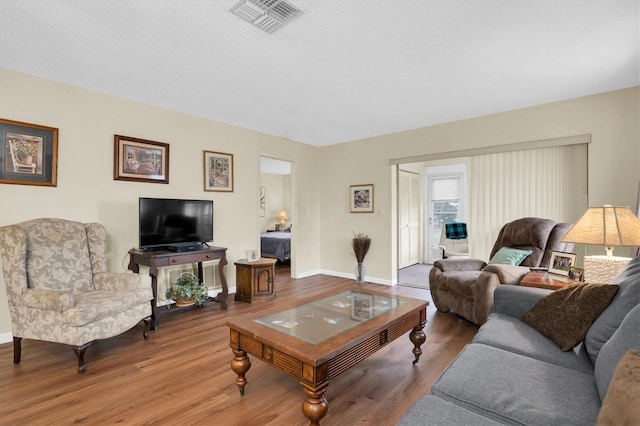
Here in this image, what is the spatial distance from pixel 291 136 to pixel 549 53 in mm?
3534

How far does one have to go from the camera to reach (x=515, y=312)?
2.02 m

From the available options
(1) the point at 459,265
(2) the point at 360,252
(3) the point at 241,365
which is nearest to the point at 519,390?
(3) the point at 241,365

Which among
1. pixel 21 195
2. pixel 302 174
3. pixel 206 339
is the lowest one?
pixel 206 339

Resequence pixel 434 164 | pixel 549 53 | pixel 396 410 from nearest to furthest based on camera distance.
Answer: pixel 396 410, pixel 549 53, pixel 434 164

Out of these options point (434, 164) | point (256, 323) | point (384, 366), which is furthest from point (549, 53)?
point (434, 164)

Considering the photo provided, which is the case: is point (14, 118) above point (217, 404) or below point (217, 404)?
above

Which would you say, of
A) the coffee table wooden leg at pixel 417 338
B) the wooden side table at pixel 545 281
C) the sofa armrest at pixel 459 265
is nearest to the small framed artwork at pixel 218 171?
the sofa armrest at pixel 459 265

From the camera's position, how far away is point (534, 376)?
1.32 m

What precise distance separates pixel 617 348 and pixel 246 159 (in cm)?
440

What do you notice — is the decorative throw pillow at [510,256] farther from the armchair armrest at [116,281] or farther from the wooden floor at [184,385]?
the armchair armrest at [116,281]

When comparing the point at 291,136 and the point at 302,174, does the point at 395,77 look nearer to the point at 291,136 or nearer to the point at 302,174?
the point at 291,136

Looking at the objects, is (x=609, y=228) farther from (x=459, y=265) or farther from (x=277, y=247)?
(x=277, y=247)

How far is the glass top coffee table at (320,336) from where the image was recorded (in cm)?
151

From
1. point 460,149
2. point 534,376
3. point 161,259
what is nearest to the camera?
point 534,376
